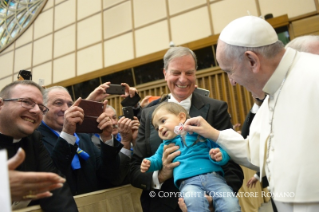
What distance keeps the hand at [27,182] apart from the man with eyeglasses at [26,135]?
2.20 ft

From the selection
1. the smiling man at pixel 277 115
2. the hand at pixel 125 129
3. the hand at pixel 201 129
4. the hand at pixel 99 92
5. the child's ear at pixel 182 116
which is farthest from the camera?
the hand at pixel 99 92

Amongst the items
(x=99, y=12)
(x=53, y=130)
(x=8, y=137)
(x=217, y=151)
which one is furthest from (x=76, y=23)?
(x=217, y=151)

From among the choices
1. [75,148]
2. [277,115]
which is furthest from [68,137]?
[277,115]

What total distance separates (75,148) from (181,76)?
35.8 inches

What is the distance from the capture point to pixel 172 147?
1.57 m

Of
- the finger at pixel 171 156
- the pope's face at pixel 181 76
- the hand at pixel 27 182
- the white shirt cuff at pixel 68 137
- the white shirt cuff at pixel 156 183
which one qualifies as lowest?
the white shirt cuff at pixel 156 183

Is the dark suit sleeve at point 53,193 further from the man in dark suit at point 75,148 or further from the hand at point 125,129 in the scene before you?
the hand at point 125,129

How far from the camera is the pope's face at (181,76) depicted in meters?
1.89

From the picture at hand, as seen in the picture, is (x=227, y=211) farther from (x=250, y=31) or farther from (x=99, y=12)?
(x=99, y=12)

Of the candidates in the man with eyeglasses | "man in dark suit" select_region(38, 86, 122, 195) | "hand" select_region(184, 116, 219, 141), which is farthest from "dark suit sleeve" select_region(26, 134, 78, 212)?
"hand" select_region(184, 116, 219, 141)

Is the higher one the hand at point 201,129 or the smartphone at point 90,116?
the smartphone at point 90,116

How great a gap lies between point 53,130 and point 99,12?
5556 millimetres

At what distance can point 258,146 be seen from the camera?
140 centimetres

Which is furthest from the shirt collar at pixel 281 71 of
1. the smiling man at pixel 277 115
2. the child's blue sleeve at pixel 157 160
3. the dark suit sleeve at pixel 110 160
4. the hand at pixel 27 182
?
the dark suit sleeve at pixel 110 160
